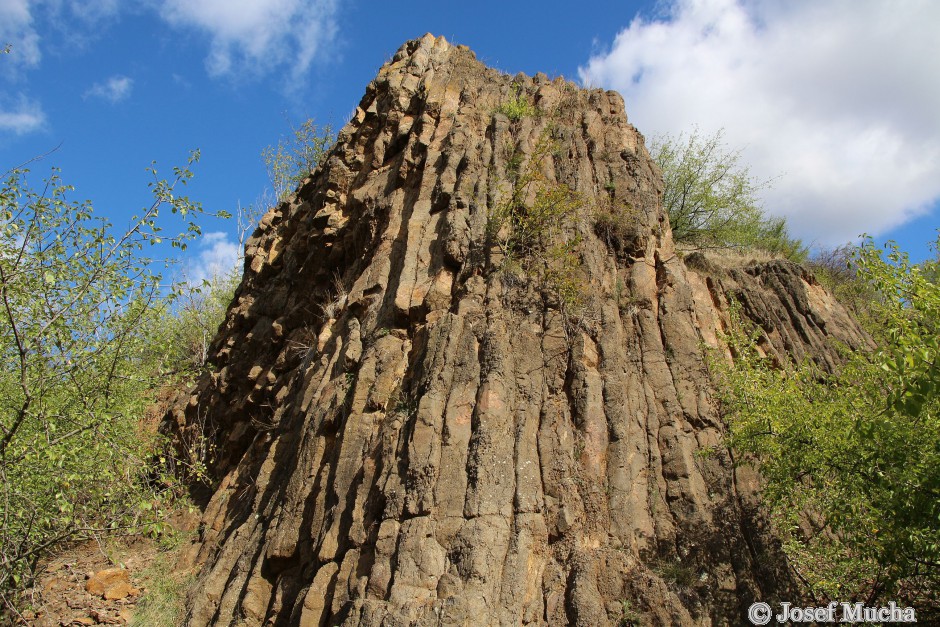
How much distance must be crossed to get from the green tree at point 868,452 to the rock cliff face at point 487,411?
87 centimetres

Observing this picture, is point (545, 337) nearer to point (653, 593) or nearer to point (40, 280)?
point (653, 593)

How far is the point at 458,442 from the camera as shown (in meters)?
9.20

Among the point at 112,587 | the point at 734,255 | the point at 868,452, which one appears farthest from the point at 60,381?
the point at 734,255

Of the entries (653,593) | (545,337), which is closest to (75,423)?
(545,337)

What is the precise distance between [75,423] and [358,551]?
4.75 m

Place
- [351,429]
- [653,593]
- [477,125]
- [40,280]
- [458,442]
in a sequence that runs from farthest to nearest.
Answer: [477,125] → [351,429] → [458,442] → [40,280] → [653,593]

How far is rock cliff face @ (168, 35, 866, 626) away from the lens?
825cm

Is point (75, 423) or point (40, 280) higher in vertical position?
point (40, 280)

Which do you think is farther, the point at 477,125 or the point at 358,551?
the point at 477,125

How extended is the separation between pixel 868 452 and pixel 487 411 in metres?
5.21

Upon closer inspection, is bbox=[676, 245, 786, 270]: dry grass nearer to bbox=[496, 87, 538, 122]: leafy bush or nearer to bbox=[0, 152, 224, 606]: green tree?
bbox=[496, 87, 538, 122]: leafy bush

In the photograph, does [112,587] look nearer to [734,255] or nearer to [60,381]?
[60,381]

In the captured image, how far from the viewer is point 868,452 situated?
766cm

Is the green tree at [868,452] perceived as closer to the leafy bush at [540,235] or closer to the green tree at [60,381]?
the leafy bush at [540,235]
